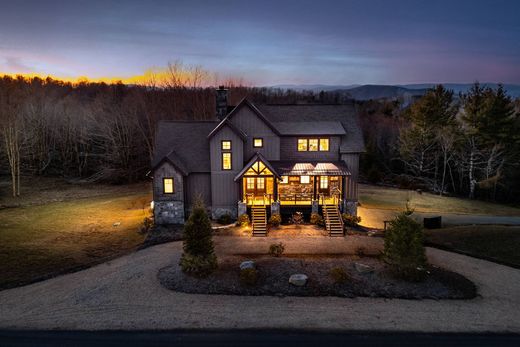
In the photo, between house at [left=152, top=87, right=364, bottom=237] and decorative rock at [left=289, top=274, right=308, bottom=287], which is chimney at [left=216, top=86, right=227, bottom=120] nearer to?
house at [left=152, top=87, right=364, bottom=237]

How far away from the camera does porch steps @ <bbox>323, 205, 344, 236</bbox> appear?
23.7m

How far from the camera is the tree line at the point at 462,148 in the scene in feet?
130

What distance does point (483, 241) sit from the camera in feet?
71.7

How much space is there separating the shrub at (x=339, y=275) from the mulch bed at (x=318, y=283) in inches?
5.7

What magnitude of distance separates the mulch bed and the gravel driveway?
1.54 ft

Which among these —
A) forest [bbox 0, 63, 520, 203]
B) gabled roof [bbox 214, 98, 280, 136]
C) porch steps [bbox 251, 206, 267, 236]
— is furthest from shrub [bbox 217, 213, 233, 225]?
forest [bbox 0, 63, 520, 203]

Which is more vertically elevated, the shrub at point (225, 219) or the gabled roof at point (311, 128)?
the gabled roof at point (311, 128)

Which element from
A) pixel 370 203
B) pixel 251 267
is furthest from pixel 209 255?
pixel 370 203

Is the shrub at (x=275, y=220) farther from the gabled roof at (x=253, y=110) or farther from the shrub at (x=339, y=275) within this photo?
the shrub at (x=339, y=275)

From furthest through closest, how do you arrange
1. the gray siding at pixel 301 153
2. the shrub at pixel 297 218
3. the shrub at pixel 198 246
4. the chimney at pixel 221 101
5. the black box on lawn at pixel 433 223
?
the chimney at pixel 221 101 < the gray siding at pixel 301 153 < the shrub at pixel 297 218 < the black box on lawn at pixel 433 223 < the shrub at pixel 198 246

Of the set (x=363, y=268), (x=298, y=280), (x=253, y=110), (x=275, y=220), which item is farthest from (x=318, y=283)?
(x=253, y=110)

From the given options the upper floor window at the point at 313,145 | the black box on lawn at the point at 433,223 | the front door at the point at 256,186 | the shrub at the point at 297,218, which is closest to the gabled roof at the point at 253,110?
the upper floor window at the point at 313,145

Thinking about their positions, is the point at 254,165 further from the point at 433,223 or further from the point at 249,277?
the point at 433,223

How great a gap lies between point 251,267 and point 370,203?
20.5 metres
